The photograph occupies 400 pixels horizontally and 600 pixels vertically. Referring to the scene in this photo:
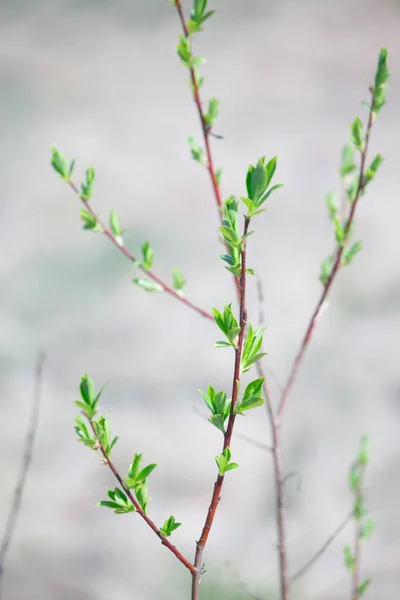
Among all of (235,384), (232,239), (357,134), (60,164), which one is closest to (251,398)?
(235,384)

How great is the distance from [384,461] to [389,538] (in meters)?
0.31

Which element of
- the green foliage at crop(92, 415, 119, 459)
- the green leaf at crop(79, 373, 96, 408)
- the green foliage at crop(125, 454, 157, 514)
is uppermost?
the green leaf at crop(79, 373, 96, 408)

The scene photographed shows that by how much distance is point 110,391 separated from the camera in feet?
9.50

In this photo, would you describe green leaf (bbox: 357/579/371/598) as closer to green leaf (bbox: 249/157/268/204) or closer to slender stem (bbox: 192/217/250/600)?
slender stem (bbox: 192/217/250/600)

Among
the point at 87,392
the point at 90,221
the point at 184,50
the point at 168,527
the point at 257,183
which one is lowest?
the point at 168,527

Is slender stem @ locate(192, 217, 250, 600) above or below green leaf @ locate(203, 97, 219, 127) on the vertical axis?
below

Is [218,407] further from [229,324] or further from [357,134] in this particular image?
[357,134]

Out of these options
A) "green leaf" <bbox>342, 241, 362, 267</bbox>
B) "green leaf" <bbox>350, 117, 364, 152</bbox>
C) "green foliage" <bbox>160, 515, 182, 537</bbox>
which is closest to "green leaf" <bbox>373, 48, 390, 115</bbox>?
"green leaf" <bbox>350, 117, 364, 152</bbox>

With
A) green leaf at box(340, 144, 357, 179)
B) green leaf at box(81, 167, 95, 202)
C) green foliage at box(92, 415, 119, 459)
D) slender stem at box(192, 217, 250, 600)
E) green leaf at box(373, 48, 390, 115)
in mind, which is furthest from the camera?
green leaf at box(340, 144, 357, 179)

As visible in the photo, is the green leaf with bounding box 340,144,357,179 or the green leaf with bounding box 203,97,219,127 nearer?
the green leaf with bounding box 203,97,219,127

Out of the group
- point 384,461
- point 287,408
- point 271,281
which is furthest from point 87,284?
point 384,461

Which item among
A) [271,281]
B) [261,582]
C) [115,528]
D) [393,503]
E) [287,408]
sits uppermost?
[271,281]

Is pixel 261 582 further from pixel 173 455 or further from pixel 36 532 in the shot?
pixel 36 532

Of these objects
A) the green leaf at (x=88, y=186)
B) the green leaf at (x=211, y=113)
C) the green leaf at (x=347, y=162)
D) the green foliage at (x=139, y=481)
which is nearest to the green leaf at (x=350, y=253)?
the green leaf at (x=347, y=162)
